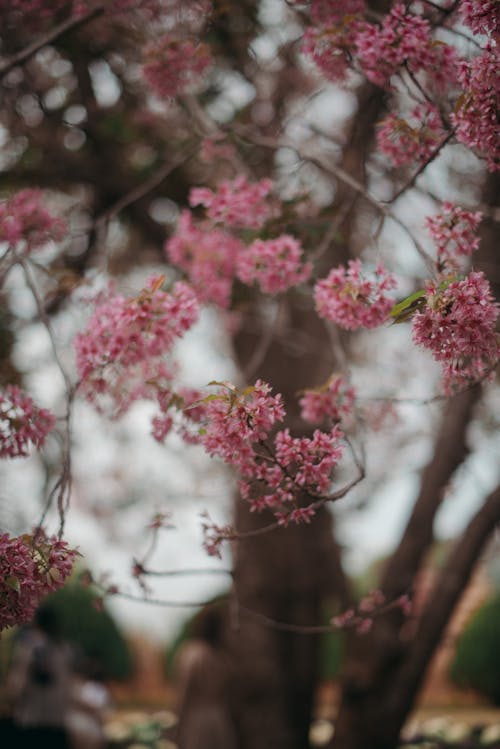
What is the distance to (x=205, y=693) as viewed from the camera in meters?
4.06

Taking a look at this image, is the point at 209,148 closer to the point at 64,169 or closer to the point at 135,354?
the point at 135,354

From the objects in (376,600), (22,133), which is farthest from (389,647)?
(22,133)

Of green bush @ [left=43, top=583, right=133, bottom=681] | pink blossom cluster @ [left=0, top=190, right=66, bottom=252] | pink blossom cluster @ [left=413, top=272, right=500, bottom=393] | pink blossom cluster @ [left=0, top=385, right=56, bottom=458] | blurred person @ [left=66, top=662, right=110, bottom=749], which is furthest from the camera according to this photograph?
green bush @ [left=43, top=583, right=133, bottom=681]

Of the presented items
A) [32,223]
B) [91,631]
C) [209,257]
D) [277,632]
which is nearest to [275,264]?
[209,257]

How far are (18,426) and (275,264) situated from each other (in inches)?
39.2

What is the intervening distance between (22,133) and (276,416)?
333 cm

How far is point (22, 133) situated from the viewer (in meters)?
4.10

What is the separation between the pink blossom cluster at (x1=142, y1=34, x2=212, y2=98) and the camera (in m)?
2.58

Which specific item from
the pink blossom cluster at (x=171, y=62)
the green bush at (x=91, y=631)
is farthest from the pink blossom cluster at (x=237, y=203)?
the green bush at (x=91, y=631)

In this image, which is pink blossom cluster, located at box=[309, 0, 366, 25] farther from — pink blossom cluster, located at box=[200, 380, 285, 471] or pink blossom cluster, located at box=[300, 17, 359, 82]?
pink blossom cluster, located at box=[200, 380, 285, 471]

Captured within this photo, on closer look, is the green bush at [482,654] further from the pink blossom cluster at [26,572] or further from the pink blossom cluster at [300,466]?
the pink blossom cluster at [26,572]

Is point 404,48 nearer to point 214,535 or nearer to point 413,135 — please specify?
point 413,135

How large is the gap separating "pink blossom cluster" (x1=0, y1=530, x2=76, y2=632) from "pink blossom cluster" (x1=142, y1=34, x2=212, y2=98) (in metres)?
1.92

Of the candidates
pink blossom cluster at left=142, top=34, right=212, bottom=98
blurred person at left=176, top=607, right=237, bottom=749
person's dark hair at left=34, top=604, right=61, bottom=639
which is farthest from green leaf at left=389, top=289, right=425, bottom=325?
person's dark hair at left=34, top=604, right=61, bottom=639
